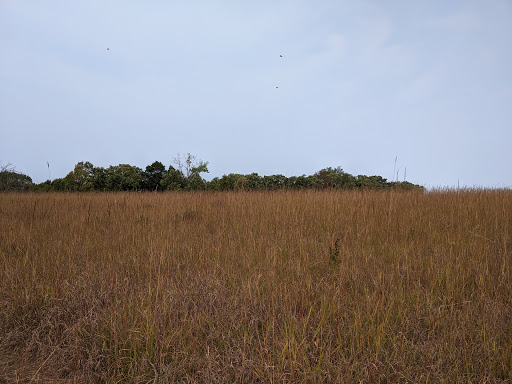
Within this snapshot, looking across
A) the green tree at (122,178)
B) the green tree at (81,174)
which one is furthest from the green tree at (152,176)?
the green tree at (81,174)

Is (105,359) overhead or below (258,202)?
below

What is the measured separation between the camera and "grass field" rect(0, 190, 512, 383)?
1997mm

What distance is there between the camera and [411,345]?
2166 millimetres

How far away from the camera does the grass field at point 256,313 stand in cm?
200

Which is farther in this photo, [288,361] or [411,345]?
[411,345]

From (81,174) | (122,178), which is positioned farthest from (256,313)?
(81,174)

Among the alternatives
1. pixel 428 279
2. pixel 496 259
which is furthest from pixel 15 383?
pixel 496 259

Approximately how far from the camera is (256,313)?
249cm

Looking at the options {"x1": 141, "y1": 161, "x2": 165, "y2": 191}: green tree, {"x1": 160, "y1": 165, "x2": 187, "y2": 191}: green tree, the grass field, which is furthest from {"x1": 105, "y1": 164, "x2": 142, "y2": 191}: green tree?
the grass field

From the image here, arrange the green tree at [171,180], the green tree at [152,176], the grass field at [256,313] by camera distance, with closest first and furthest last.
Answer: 1. the grass field at [256,313]
2. the green tree at [171,180]
3. the green tree at [152,176]

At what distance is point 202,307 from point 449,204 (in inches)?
284

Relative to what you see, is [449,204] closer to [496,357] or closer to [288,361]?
[496,357]

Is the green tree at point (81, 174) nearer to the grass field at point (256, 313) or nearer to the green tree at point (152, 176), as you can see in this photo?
the green tree at point (152, 176)

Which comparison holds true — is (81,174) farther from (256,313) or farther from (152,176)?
(256,313)
